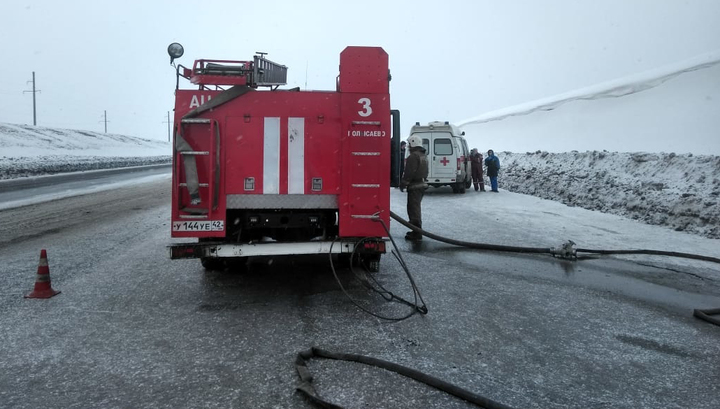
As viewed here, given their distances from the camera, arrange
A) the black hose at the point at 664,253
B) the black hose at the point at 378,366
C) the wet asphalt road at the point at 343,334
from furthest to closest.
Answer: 1. the black hose at the point at 664,253
2. the wet asphalt road at the point at 343,334
3. the black hose at the point at 378,366

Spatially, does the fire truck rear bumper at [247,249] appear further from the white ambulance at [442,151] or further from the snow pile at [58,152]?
the snow pile at [58,152]

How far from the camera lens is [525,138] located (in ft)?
191

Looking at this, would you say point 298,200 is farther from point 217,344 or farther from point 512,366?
point 512,366

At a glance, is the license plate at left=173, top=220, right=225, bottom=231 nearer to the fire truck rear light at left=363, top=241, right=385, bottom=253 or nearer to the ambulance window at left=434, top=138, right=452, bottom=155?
the fire truck rear light at left=363, top=241, right=385, bottom=253

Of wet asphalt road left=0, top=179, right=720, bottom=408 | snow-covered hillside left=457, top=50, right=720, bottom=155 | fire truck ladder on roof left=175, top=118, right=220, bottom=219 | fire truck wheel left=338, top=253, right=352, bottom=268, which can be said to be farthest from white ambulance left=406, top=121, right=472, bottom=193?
fire truck ladder on roof left=175, top=118, right=220, bottom=219

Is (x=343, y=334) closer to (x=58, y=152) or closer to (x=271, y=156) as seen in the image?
(x=271, y=156)

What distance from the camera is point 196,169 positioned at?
544 cm

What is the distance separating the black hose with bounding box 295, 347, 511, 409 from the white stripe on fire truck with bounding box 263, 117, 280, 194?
7.23ft

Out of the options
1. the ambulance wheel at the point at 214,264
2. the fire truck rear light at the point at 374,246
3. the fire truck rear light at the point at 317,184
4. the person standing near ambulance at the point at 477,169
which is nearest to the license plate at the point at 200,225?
the fire truck rear light at the point at 317,184

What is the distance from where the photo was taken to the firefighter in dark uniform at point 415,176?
30.7 feet

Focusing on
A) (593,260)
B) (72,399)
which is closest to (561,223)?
(593,260)

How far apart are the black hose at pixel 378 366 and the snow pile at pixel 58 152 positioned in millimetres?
28521

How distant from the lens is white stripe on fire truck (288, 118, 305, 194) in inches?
223

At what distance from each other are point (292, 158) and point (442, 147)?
1468cm
